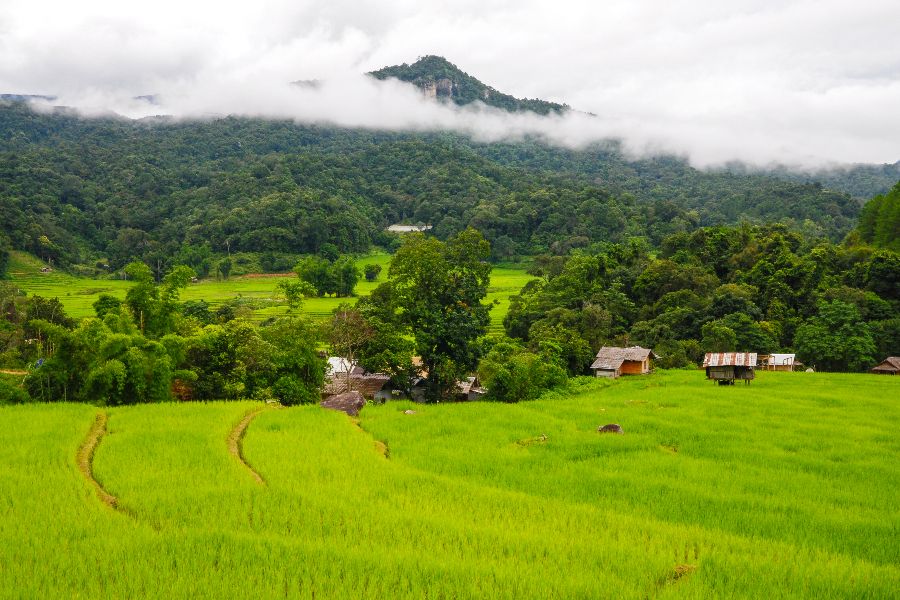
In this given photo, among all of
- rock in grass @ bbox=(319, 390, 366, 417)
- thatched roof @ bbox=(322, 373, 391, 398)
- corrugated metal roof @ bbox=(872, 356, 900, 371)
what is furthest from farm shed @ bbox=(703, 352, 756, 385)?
rock in grass @ bbox=(319, 390, 366, 417)

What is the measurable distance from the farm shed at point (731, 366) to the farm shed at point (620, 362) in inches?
213

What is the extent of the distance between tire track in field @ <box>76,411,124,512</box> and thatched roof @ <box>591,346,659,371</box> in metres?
22.5

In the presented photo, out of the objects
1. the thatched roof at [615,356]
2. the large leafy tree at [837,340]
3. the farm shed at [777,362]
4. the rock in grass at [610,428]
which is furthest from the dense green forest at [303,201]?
the rock in grass at [610,428]

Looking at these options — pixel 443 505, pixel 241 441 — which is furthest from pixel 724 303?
pixel 443 505

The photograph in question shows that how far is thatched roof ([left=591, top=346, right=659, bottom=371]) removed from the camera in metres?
31.4

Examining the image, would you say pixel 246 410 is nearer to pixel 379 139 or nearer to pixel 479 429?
pixel 479 429

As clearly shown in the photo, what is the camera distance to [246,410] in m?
17.1

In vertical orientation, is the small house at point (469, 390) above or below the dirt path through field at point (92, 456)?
below

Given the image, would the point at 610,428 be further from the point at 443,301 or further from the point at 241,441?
the point at 443,301

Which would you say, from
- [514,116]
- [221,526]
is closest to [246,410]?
[221,526]

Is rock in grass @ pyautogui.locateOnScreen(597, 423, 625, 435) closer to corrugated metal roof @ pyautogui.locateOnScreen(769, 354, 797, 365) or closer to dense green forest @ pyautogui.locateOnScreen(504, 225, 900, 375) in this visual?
dense green forest @ pyautogui.locateOnScreen(504, 225, 900, 375)

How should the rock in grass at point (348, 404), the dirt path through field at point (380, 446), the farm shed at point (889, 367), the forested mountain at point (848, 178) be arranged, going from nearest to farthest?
the dirt path through field at point (380, 446) → the rock in grass at point (348, 404) → the farm shed at point (889, 367) → the forested mountain at point (848, 178)

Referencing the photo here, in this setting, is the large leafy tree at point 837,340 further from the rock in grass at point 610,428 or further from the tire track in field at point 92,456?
the tire track in field at point 92,456

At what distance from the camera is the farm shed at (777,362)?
33656 millimetres
